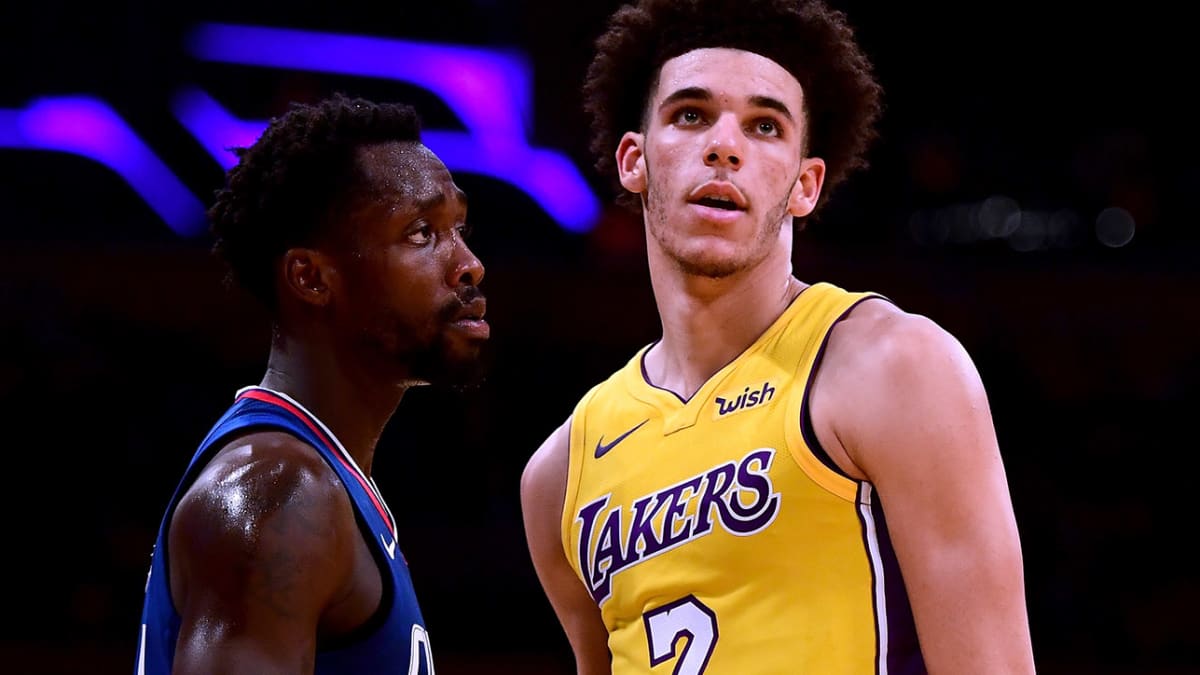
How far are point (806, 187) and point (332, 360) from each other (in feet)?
3.80

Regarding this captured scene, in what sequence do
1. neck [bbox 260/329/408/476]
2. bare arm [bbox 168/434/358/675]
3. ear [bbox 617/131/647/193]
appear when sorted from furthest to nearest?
ear [bbox 617/131/647/193]
neck [bbox 260/329/408/476]
bare arm [bbox 168/434/358/675]

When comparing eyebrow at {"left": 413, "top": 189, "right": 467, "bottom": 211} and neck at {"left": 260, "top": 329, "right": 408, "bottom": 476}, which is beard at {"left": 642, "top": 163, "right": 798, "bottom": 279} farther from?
neck at {"left": 260, "top": 329, "right": 408, "bottom": 476}

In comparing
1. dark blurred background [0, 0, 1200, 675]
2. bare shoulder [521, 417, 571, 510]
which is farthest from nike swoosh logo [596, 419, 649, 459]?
dark blurred background [0, 0, 1200, 675]

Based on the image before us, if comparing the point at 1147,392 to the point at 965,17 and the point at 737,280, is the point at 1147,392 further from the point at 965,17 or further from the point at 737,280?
the point at 737,280

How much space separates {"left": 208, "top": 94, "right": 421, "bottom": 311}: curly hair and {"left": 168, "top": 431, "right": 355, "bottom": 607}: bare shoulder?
509 millimetres

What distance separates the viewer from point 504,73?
970 centimetres

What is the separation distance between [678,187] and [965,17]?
29.2ft

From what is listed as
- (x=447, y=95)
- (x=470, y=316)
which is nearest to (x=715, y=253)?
(x=470, y=316)

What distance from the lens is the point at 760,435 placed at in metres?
2.79

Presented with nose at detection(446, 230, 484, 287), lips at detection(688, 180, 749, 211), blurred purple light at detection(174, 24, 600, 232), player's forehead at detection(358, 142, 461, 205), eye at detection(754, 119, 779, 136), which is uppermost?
blurred purple light at detection(174, 24, 600, 232)

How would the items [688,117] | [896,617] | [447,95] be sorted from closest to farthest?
[896,617] → [688,117] → [447,95]

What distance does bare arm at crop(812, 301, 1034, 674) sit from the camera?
99.3 inches

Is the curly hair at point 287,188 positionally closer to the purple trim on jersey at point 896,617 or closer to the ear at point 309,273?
the ear at point 309,273

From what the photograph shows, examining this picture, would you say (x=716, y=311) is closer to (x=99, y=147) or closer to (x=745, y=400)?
(x=745, y=400)
